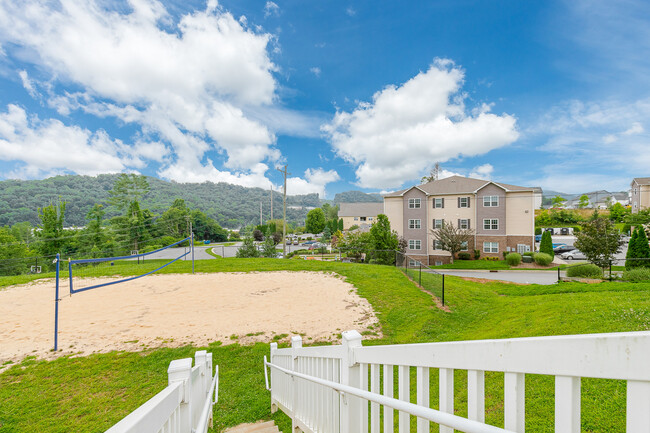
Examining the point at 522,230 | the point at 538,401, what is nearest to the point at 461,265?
the point at 522,230

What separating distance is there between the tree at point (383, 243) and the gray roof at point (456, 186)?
6818 mm

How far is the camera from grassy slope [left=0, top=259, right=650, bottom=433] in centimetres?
280

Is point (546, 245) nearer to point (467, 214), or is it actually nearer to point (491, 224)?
point (491, 224)

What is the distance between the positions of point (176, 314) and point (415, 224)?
2203 cm

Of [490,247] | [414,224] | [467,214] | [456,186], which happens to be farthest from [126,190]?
[490,247]

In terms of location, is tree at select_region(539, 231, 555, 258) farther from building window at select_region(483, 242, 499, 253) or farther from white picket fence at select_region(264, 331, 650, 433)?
white picket fence at select_region(264, 331, 650, 433)

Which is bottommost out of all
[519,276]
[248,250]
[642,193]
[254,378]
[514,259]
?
[519,276]

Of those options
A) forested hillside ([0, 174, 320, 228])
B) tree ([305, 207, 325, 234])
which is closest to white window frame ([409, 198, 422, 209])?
forested hillside ([0, 174, 320, 228])

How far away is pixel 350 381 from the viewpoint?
188cm

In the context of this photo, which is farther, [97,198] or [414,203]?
[97,198]

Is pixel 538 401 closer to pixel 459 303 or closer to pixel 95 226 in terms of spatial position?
pixel 459 303

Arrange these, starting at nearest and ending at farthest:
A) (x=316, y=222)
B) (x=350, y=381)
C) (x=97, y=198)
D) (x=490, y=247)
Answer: (x=350, y=381)
(x=490, y=247)
(x=97, y=198)
(x=316, y=222)

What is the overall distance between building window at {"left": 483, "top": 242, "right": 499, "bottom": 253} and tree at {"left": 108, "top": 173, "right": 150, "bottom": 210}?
3728 centimetres

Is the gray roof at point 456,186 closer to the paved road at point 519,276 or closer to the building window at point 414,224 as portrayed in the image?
the building window at point 414,224
